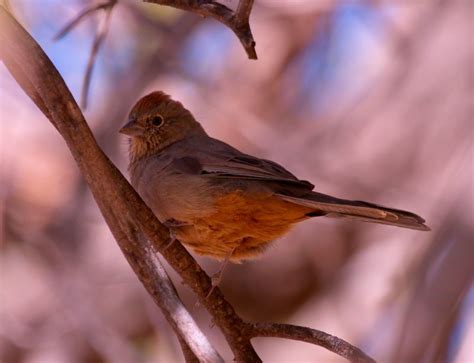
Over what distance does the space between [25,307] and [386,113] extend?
3674mm

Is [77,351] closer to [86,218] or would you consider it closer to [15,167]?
[86,218]

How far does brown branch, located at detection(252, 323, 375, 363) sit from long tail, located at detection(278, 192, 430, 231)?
0.66 m

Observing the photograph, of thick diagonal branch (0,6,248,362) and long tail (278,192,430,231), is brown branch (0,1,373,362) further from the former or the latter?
long tail (278,192,430,231)

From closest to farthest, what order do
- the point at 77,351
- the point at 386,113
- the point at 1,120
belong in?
1. the point at 77,351
2. the point at 1,120
3. the point at 386,113

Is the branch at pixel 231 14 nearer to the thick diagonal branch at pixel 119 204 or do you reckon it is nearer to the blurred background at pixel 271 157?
the thick diagonal branch at pixel 119 204

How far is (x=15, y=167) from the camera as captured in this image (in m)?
7.44

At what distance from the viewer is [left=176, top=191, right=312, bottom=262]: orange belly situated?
4.16m

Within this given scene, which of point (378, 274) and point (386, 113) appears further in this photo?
point (386, 113)

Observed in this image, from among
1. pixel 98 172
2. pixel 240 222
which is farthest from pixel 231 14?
pixel 240 222

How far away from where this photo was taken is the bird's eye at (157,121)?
17.4ft

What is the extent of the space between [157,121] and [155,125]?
0.05 m

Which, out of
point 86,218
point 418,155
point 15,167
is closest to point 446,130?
point 418,155

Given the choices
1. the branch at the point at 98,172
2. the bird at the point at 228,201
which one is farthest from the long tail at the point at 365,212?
the branch at the point at 98,172

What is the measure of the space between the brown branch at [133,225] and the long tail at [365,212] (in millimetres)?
660
